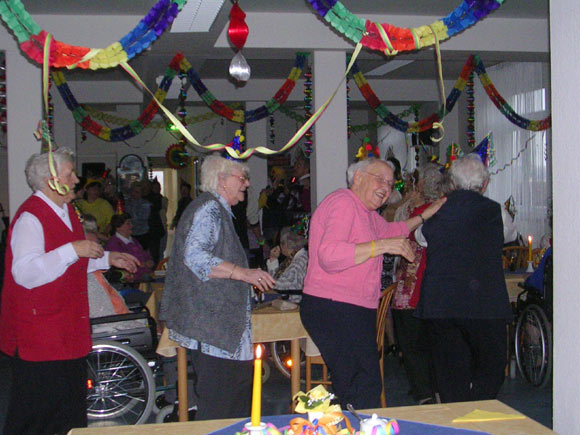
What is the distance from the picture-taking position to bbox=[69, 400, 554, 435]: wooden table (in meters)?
1.74

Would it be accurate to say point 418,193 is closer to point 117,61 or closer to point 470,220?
point 470,220

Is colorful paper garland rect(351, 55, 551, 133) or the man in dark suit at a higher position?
colorful paper garland rect(351, 55, 551, 133)

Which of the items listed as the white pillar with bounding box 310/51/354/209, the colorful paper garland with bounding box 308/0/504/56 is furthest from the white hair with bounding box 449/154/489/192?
the white pillar with bounding box 310/51/354/209

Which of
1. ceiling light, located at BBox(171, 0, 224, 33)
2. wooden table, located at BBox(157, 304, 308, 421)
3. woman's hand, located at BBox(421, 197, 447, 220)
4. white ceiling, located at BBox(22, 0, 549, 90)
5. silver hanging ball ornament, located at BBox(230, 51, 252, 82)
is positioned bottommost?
wooden table, located at BBox(157, 304, 308, 421)

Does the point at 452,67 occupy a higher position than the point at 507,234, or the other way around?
the point at 452,67

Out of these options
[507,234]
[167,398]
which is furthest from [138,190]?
[507,234]

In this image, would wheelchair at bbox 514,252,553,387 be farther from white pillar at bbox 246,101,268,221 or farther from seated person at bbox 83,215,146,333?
white pillar at bbox 246,101,268,221

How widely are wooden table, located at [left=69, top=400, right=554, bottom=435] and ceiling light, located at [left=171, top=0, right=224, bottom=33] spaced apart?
11.6 feet

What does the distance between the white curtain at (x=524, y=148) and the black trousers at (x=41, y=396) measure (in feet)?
23.1

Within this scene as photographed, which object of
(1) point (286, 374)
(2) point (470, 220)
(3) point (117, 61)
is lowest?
(1) point (286, 374)

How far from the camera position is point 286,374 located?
4867mm

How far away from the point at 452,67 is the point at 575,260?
8.17m

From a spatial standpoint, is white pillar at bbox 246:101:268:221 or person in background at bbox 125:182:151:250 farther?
white pillar at bbox 246:101:268:221

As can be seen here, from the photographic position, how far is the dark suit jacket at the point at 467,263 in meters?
2.98
